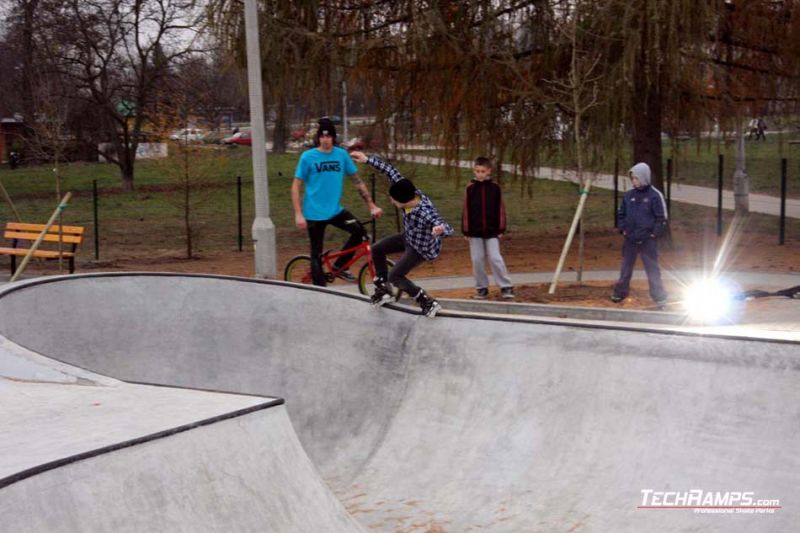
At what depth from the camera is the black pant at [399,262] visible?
9.60 metres

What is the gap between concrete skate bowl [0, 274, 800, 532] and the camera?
6398 millimetres

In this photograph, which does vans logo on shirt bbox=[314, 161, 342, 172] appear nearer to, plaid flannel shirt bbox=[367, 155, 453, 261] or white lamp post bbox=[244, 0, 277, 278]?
plaid flannel shirt bbox=[367, 155, 453, 261]

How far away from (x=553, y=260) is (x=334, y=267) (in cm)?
712

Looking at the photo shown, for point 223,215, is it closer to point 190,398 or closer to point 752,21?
point 752,21

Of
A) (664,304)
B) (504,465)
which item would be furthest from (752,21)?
(504,465)

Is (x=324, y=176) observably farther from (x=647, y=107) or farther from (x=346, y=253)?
(x=647, y=107)

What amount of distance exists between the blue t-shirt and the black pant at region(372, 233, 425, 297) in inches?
62.2

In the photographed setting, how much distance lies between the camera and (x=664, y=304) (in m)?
12.2

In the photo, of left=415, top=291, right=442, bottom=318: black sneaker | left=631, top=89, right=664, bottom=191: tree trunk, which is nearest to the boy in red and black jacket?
left=415, top=291, right=442, bottom=318: black sneaker

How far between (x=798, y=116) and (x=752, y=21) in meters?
2.59

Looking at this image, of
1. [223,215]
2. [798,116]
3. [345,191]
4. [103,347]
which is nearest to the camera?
[103,347]

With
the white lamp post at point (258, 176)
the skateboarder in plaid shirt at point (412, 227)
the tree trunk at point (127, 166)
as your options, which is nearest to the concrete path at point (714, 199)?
the white lamp post at point (258, 176)

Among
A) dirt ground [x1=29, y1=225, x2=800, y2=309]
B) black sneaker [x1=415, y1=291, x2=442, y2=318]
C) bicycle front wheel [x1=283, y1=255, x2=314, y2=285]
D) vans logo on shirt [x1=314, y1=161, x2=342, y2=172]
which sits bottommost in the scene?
dirt ground [x1=29, y1=225, x2=800, y2=309]

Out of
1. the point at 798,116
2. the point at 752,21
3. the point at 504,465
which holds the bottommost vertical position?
the point at 504,465
